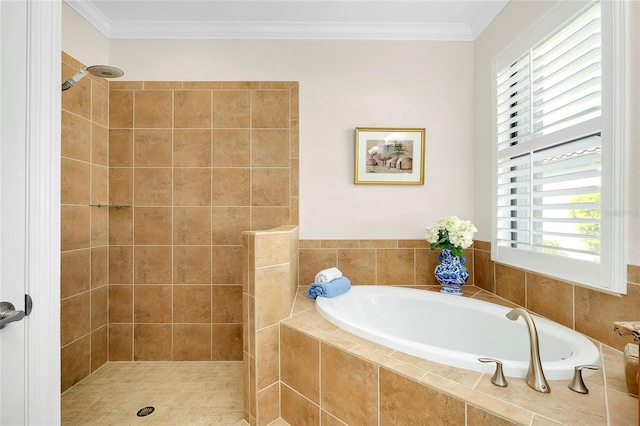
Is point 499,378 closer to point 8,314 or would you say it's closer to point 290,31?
point 8,314

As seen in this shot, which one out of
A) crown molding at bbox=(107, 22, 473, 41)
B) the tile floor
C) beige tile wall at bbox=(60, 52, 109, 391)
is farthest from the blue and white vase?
beige tile wall at bbox=(60, 52, 109, 391)

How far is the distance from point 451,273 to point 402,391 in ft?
3.76

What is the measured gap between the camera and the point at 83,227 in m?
1.84

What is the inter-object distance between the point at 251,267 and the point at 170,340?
1.29 metres

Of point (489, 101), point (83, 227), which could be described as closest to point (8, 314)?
point (83, 227)

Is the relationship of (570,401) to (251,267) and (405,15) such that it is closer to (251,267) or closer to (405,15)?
(251,267)

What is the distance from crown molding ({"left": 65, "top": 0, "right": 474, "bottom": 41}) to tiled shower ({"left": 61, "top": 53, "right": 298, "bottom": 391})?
1.22 ft

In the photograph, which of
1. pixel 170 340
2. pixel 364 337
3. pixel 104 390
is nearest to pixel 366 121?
pixel 364 337

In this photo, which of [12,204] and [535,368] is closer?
[12,204]

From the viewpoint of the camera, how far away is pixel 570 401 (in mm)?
825

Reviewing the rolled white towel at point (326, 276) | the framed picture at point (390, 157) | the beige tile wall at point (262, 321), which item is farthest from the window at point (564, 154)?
the beige tile wall at point (262, 321)

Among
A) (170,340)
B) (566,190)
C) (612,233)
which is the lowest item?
(170,340)

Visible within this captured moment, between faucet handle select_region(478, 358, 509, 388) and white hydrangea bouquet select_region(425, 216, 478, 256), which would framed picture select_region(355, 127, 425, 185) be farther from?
faucet handle select_region(478, 358, 509, 388)

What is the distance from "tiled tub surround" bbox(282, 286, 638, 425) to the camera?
2.60 ft
